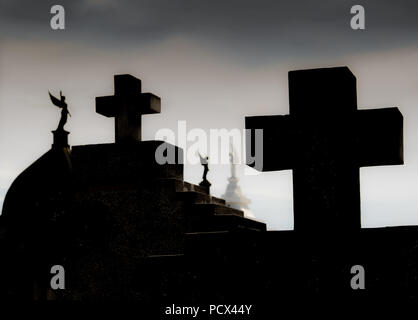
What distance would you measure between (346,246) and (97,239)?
454 centimetres

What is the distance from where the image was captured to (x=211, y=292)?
650cm

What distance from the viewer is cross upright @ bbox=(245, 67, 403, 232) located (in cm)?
657

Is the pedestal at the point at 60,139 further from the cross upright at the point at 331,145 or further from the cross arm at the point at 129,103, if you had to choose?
the cross upright at the point at 331,145

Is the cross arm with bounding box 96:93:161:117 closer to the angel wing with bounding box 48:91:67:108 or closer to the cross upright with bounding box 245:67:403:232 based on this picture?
the angel wing with bounding box 48:91:67:108

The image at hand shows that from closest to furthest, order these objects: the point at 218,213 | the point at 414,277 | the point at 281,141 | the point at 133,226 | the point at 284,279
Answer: the point at 414,277, the point at 284,279, the point at 281,141, the point at 133,226, the point at 218,213

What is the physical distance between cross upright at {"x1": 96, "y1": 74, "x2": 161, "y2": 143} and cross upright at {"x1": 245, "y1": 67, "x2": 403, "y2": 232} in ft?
12.3

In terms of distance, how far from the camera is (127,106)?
10.2 meters

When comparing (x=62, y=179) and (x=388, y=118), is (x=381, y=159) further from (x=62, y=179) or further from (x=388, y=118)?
(x=62, y=179)

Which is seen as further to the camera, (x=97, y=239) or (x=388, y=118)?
(x=97, y=239)

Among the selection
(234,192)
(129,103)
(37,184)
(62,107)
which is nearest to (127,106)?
(129,103)

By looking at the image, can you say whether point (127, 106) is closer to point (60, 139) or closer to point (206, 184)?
point (60, 139)
